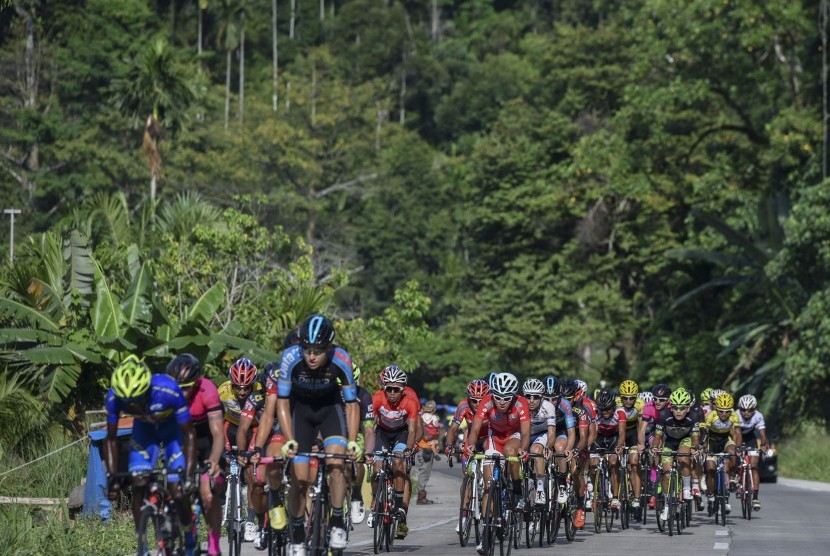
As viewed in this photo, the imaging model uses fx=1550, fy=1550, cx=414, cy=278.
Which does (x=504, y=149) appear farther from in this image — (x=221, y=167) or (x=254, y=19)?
(x=254, y=19)

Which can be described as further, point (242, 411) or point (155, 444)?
point (242, 411)

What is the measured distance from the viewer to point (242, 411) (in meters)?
16.3

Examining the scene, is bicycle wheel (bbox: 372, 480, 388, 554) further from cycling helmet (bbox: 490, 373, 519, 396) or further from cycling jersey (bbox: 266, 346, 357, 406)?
cycling jersey (bbox: 266, 346, 357, 406)

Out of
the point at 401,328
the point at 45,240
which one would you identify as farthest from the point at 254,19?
the point at 45,240

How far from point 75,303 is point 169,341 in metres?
2.12

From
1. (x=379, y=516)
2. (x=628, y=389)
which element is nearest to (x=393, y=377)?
(x=379, y=516)

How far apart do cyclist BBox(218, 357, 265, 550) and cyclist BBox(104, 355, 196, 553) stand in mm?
2829

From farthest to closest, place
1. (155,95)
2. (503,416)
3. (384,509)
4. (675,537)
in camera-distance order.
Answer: (155,95)
(675,537)
(384,509)
(503,416)

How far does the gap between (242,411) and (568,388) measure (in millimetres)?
5857

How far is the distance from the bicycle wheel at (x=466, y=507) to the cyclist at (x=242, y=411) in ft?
7.53

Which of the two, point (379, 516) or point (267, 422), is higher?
point (267, 422)

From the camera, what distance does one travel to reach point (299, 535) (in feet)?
41.5

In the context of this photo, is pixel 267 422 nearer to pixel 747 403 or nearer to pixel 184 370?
pixel 184 370

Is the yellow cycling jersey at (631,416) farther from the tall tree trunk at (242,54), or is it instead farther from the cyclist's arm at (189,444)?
the tall tree trunk at (242,54)
